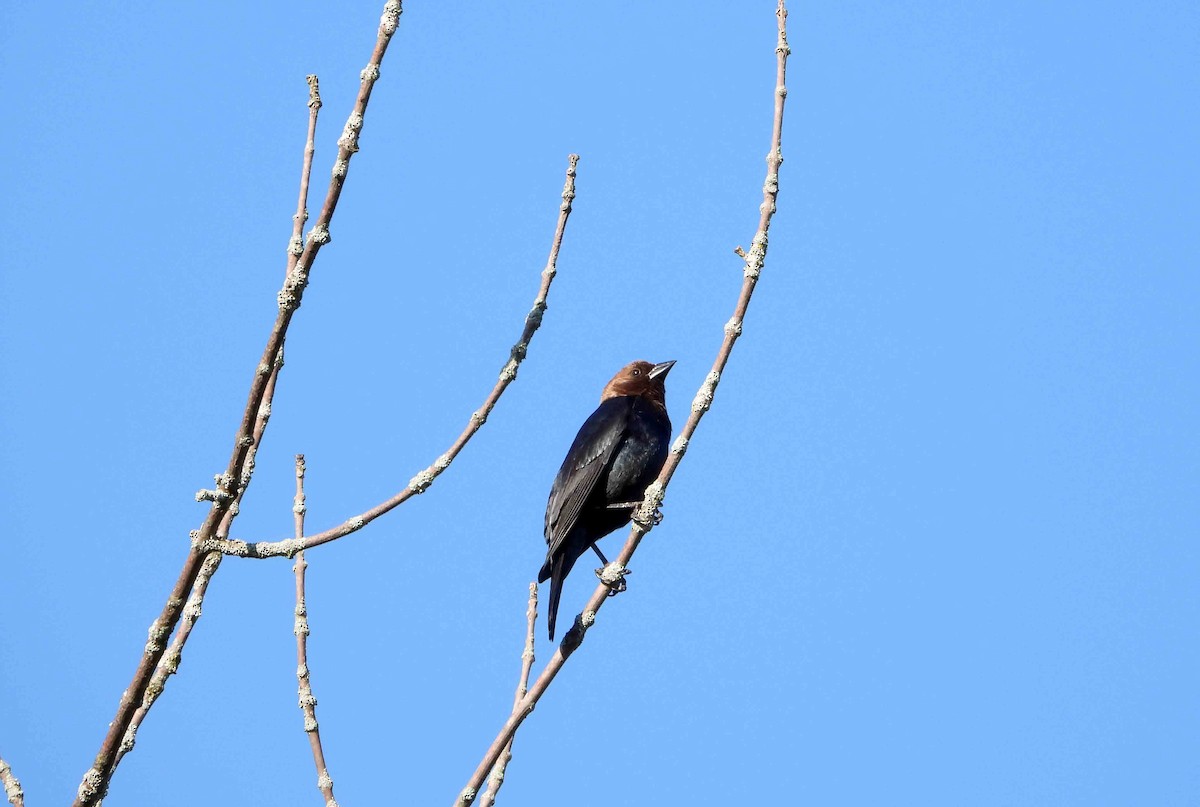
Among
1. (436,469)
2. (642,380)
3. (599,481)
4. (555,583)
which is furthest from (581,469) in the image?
(436,469)

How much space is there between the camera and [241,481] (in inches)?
107

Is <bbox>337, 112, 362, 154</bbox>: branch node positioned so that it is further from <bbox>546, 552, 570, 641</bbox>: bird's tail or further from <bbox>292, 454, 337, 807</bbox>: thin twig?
<bbox>546, 552, 570, 641</bbox>: bird's tail

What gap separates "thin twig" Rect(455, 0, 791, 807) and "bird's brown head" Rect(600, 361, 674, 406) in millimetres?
4007

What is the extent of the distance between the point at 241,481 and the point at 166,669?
1.56 feet

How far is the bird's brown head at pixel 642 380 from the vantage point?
25.0 feet

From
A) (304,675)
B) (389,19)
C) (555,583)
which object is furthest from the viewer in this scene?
(555,583)

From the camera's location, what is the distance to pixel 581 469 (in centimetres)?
636

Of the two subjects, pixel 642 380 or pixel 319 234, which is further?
pixel 642 380

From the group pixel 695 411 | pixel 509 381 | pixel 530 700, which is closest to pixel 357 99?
pixel 509 381

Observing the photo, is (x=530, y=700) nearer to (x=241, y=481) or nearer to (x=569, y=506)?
(x=241, y=481)

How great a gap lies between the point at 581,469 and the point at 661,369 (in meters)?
1.52

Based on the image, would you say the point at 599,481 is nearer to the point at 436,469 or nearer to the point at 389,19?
the point at 436,469

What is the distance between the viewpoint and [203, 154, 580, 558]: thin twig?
8.77ft

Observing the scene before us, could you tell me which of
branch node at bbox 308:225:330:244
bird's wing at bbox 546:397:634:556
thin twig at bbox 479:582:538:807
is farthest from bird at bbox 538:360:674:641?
branch node at bbox 308:225:330:244
